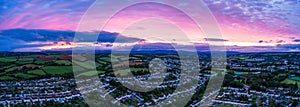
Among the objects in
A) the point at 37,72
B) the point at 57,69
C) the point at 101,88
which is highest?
the point at 57,69

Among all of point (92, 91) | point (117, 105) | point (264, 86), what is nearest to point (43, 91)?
point (92, 91)

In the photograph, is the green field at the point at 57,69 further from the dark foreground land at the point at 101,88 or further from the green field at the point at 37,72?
the green field at the point at 37,72

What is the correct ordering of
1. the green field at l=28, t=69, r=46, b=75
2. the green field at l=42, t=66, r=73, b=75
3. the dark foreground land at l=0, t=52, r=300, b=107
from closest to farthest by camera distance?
the dark foreground land at l=0, t=52, r=300, b=107 → the green field at l=28, t=69, r=46, b=75 → the green field at l=42, t=66, r=73, b=75

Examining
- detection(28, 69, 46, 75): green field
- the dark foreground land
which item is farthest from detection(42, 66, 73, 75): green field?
detection(28, 69, 46, 75): green field

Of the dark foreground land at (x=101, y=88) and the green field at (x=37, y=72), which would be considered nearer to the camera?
the dark foreground land at (x=101, y=88)

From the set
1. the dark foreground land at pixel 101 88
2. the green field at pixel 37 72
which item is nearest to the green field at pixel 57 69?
the dark foreground land at pixel 101 88

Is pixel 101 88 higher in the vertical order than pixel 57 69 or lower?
lower

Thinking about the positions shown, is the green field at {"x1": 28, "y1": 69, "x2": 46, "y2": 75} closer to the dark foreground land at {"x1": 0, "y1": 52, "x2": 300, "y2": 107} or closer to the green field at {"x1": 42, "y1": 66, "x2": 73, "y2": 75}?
the dark foreground land at {"x1": 0, "y1": 52, "x2": 300, "y2": 107}

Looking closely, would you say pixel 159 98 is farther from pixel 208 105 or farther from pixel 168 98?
pixel 208 105

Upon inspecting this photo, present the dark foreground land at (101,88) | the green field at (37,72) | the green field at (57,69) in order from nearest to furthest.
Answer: the dark foreground land at (101,88)
the green field at (37,72)
the green field at (57,69)

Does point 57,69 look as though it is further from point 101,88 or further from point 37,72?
point 101,88

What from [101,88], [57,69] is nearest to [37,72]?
[57,69]

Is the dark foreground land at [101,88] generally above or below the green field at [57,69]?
below
